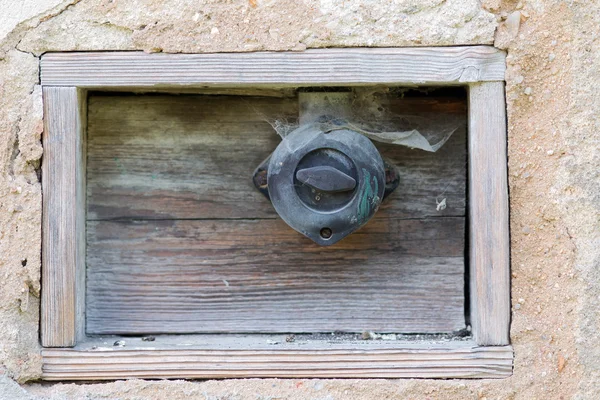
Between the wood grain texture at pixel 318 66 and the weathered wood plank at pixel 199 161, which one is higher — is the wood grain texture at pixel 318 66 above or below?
above

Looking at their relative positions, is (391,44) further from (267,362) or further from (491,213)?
(267,362)

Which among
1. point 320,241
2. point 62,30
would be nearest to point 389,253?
point 320,241

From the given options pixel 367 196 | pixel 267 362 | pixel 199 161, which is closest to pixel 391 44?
pixel 367 196

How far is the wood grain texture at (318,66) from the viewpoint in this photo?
1.30 metres

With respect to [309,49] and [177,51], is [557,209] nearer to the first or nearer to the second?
[309,49]

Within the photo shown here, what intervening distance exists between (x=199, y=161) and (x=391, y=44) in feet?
1.65

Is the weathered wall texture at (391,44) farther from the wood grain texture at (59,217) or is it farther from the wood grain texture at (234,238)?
the wood grain texture at (234,238)

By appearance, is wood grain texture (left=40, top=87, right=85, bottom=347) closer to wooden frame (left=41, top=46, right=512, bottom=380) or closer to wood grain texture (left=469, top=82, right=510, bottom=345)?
wooden frame (left=41, top=46, right=512, bottom=380)

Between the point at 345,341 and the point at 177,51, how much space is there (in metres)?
0.69

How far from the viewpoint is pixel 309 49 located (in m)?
1.32

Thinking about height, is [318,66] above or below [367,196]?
above

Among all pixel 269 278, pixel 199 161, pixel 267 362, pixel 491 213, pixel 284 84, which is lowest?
pixel 267 362

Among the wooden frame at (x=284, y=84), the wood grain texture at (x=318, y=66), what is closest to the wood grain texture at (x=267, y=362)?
the wooden frame at (x=284, y=84)

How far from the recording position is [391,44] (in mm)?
1314
